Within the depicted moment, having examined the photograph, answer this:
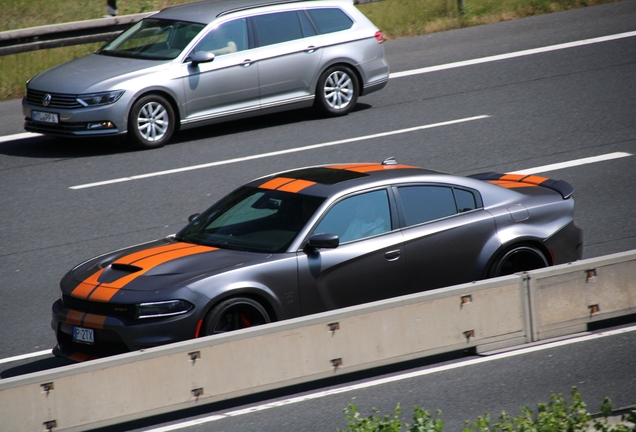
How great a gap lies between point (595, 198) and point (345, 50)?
5.15 m

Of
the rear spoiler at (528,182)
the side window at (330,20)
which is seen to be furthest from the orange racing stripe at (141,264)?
the side window at (330,20)

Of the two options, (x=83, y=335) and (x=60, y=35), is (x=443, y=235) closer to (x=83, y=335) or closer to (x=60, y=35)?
(x=83, y=335)

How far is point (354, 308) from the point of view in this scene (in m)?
7.36

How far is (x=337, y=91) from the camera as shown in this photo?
1512 centimetres

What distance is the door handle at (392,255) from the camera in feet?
26.3

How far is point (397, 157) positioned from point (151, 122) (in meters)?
3.56

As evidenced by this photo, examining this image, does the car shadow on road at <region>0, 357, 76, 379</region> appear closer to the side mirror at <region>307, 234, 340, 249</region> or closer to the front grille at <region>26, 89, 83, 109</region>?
the side mirror at <region>307, 234, 340, 249</region>

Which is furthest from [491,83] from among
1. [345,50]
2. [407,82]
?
[345,50]

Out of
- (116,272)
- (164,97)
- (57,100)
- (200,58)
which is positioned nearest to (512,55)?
(200,58)

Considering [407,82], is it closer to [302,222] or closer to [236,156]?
[236,156]

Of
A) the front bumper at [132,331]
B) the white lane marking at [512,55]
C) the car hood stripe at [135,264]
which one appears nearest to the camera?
the front bumper at [132,331]

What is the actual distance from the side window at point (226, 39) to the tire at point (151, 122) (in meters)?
1.10

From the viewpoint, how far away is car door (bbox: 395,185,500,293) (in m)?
8.19

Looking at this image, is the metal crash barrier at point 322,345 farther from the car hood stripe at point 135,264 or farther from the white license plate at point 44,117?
the white license plate at point 44,117
